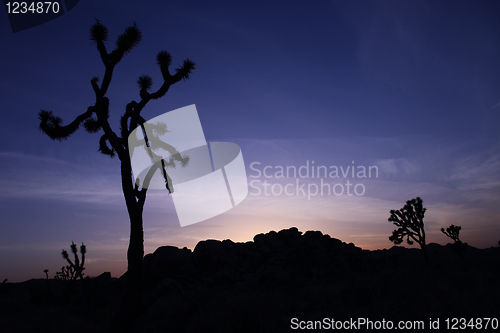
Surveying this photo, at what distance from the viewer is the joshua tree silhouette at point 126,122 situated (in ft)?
24.8

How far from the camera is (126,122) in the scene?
8719mm

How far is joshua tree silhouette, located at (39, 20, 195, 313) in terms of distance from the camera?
7555 mm

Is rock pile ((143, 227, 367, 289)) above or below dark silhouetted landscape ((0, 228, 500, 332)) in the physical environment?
below

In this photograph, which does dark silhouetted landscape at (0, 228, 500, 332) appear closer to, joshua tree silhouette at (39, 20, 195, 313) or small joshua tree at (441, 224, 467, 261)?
joshua tree silhouette at (39, 20, 195, 313)

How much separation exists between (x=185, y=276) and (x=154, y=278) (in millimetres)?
2499

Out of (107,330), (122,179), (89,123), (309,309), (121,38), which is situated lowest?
(107,330)

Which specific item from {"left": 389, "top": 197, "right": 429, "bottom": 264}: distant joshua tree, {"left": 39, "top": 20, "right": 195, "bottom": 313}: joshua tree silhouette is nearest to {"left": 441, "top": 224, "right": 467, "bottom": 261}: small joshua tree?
{"left": 389, "top": 197, "right": 429, "bottom": 264}: distant joshua tree

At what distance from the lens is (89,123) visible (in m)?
9.41

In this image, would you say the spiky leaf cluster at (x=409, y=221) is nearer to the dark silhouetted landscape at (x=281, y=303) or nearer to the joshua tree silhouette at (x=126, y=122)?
the dark silhouetted landscape at (x=281, y=303)

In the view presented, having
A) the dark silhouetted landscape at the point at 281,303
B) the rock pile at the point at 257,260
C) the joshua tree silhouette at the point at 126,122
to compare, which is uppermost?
the joshua tree silhouette at the point at 126,122

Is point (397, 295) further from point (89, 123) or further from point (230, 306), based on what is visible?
point (89, 123)

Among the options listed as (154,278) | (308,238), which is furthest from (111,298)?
(308,238)

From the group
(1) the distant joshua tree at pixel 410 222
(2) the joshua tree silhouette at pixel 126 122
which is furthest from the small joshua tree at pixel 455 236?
(2) the joshua tree silhouette at pixel 126 122

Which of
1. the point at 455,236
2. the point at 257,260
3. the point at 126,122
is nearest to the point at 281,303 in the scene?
the point at 126,122
